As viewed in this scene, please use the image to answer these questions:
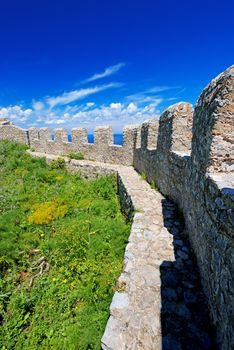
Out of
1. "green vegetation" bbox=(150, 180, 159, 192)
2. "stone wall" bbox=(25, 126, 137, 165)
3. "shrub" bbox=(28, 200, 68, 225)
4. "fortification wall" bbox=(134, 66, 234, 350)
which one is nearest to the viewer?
"fortification wall" bbox=(134, 66, 234, 350)

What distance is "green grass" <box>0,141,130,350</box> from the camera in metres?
3.82

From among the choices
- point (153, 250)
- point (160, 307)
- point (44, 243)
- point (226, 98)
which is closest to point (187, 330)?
point (160, 307)

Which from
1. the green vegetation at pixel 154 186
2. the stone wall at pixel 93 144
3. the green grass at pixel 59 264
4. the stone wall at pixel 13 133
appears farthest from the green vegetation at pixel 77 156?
the green vegetation at pixel 154 186

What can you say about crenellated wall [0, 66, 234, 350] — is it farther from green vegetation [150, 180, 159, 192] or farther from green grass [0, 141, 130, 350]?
green grass [0, 141, 130, 350]

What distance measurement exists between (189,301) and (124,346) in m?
1.03

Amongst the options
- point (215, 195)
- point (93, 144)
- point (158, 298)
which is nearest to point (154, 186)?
point (158, 298)

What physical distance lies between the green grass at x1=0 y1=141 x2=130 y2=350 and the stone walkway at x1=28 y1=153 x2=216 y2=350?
2.68ft

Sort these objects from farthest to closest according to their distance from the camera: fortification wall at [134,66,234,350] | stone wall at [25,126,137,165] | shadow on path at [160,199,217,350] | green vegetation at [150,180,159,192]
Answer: stone wall at [25,126,137,165], green vegetation at [150,180,159,192], shadow on path at [160,199,217,350], fortification wall at [134,66,234,350]

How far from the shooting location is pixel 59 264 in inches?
217

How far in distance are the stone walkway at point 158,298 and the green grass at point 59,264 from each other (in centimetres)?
82

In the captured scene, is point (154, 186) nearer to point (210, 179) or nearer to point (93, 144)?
point (210, 179)

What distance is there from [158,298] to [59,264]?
3292 millimetres

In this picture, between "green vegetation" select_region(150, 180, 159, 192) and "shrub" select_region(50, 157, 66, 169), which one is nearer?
"green vegetation" select_region(150, 180, 159, 192)

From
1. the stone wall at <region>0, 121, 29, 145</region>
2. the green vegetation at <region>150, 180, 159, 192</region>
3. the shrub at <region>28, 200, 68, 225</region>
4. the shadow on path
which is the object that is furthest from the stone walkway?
the stone wall at <region>0, 121, 29, 145</region>
